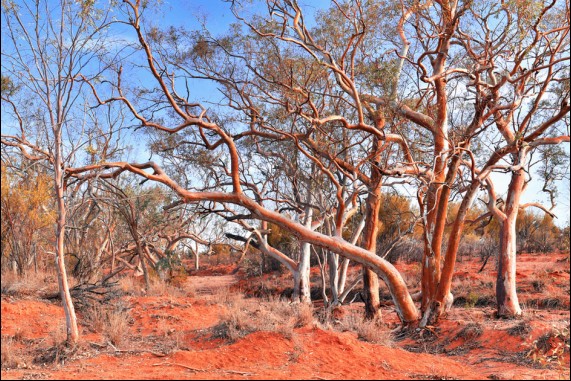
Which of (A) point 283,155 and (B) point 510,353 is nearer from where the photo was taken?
(B) point 510,353

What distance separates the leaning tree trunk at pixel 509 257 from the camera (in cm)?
1156

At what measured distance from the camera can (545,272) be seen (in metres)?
18.9

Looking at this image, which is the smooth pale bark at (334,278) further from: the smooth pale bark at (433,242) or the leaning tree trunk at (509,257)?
the leaning tree trunk at (509,257)

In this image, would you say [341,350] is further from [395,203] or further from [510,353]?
[395,203]

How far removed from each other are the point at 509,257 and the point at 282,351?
578cm

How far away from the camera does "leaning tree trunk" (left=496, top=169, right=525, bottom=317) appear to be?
11562mm

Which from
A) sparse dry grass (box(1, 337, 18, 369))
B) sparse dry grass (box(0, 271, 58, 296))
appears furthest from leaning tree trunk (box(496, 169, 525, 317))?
sparse dry grass (box(0, 271, 58, 296))

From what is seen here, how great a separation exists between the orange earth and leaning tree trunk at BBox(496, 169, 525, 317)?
385 mm

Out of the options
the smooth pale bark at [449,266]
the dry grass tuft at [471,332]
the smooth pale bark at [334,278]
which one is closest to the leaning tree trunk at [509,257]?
the smooth pale bark at [449,266]

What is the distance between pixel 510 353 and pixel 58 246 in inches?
283

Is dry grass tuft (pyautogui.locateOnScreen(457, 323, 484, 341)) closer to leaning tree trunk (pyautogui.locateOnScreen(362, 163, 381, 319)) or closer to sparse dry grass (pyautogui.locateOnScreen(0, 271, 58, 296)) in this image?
leaning tree trunk (pyautogui.locateOnScreen(362, 163, 381, 319))

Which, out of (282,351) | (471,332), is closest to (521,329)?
(471,332)

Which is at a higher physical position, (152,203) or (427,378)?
(152,203)

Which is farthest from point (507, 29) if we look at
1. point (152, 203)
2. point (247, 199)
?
point (152, 203)
